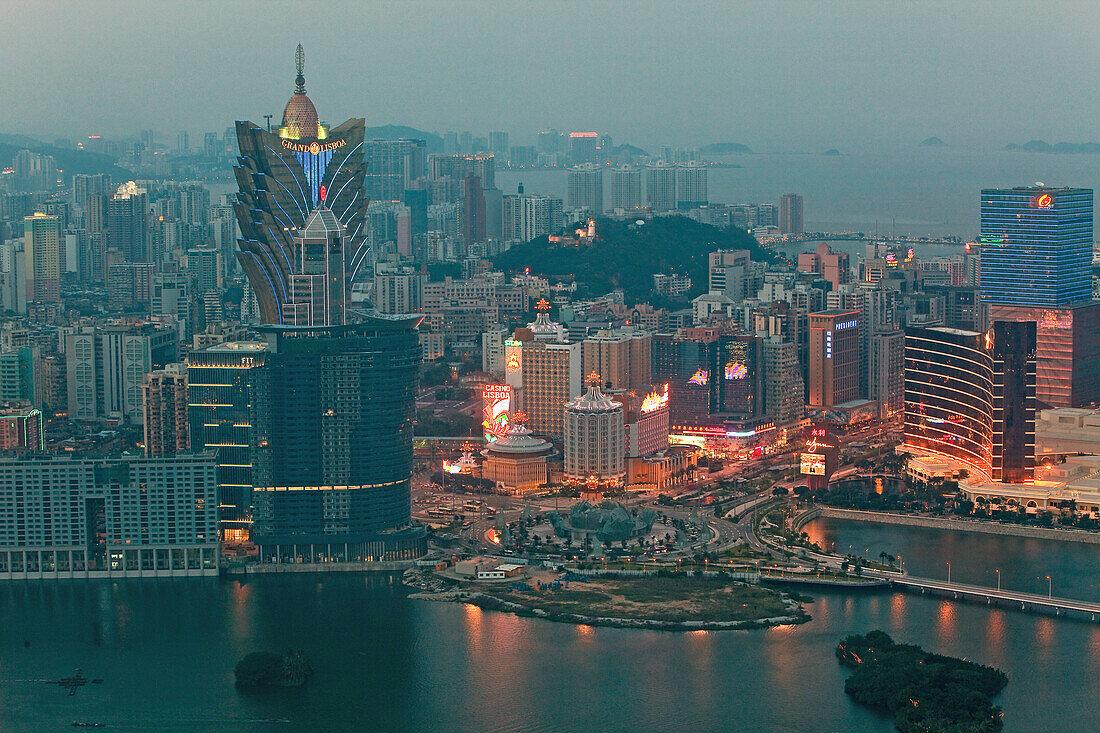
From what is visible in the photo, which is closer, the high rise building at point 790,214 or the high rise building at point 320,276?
the high rise building at point 320,276

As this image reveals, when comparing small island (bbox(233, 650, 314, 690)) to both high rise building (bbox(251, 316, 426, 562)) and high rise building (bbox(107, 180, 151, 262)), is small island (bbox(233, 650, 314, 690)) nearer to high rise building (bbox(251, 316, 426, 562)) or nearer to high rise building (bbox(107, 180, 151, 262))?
high rise building (bbox(251, 316, 426, 562))

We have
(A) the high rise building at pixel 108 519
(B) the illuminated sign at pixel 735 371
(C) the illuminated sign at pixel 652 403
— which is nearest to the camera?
(A) the high rise building at pixel 108 519

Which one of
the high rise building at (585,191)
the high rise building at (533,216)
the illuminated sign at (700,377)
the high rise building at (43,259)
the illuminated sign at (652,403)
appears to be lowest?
the illuminated sign at (652,403)

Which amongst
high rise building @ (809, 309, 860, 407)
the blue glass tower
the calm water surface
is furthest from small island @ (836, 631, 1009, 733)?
high rise building @ (809, 309, 860, 407)

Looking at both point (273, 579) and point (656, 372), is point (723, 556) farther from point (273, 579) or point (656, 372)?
point (656, 372)

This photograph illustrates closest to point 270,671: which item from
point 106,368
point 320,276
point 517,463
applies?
point 320,276

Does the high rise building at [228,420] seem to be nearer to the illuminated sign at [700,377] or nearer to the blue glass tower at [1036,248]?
the illuminated sign at [700,377]

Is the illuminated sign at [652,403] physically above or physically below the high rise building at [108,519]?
above

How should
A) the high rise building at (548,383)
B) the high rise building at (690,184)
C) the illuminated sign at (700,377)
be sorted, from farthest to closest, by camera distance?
the high rise building at (690,184) < the illuminated sign at (700,377) < the high rise building at (548,383)

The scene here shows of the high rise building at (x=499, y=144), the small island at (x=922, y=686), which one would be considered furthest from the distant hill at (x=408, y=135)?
the small island at (x=922, y=686)
